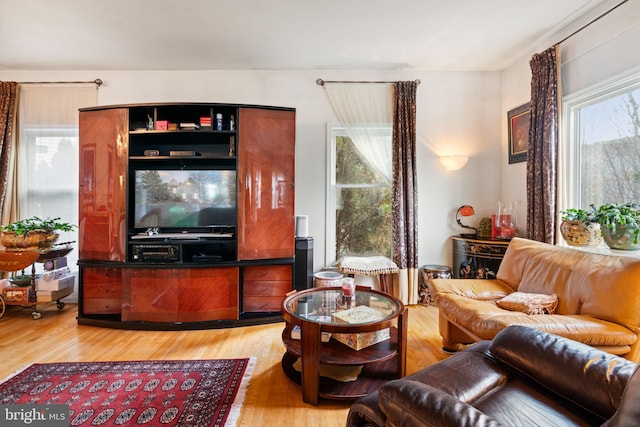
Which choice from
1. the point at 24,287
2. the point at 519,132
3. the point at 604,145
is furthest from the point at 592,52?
the point at 24,287

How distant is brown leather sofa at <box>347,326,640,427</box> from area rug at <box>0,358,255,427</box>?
1.02 metres

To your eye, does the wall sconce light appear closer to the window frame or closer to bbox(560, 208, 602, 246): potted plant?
the window frame

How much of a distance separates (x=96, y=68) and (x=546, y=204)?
4.93m

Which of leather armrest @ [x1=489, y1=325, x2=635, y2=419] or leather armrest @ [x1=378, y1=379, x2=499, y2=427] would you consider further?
leather armrest @ [x1=489, y1=325, x2=635, y2=419]

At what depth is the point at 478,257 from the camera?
303 cm

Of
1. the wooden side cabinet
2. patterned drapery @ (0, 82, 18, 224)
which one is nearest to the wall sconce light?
the wooden side cabinet

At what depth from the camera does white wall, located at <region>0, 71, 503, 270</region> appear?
11.1 ft

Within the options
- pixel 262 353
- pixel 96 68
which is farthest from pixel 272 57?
pixel 262 353

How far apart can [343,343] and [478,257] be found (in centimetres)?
196

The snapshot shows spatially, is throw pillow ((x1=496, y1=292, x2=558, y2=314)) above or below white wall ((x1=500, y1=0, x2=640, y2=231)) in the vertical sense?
below
